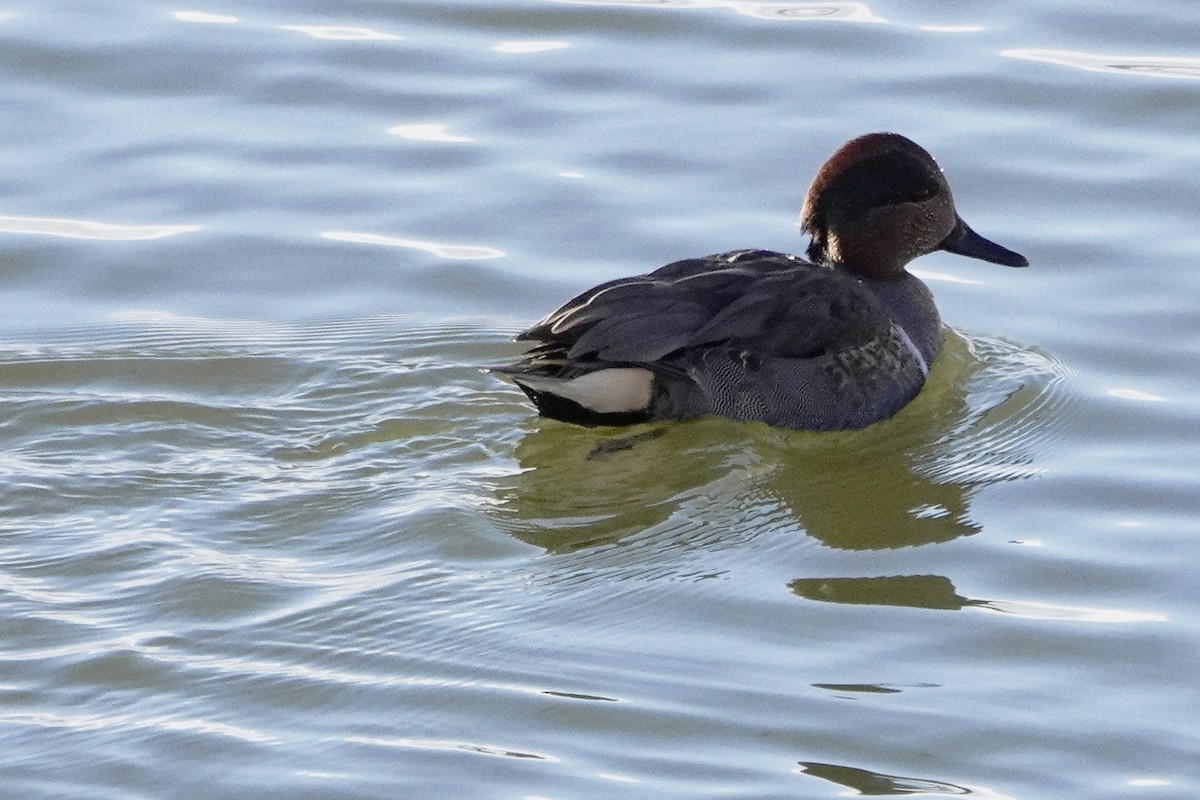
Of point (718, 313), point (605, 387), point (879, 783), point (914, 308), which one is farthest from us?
point (914, 308)

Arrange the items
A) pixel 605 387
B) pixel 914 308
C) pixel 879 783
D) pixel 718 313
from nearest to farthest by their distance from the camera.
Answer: pixel 879 783 < pixel 605 387 < pixel 718 313 < pixel 914 308

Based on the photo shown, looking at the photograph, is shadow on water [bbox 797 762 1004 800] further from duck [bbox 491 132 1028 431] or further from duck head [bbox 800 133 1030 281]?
duck head [bbox 800 133 1030 281]

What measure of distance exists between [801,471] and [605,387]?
2.74 ft

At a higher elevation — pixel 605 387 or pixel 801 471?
pixel 605 387

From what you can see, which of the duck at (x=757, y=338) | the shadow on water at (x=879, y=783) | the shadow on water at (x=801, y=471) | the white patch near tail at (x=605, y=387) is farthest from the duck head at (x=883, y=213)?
the shadow on water at (x=879, y=783)

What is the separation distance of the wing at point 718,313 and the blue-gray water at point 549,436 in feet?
1.32

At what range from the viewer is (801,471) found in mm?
8297

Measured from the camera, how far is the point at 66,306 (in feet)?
31.4

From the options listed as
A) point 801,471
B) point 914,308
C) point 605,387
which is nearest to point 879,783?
point 801,471

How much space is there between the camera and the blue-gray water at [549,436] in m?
6.24

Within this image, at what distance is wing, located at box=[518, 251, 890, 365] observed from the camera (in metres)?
8.24

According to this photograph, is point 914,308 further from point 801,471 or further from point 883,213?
point 801,471

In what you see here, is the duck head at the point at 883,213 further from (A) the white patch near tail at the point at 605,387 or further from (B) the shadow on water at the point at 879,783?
(B) the shadow on water at the point at 879,783

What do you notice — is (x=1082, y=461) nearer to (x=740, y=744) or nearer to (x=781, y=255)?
(x=781, y=255)
